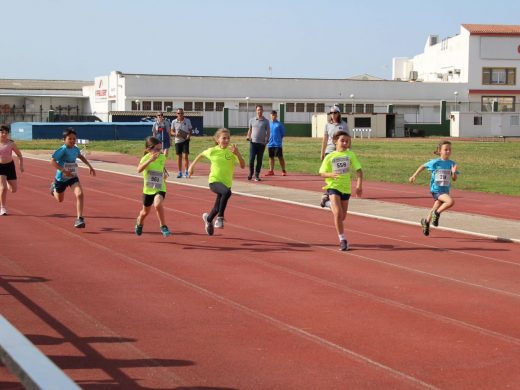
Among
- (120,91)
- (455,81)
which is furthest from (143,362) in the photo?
(455,81)

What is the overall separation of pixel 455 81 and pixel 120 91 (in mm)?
30305

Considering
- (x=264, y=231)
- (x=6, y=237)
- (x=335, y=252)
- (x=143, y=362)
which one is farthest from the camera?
(x=264, y=231)

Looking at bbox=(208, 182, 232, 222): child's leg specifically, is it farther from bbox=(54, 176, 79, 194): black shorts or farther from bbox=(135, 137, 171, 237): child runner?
bbox=(54, 176, 79, 194): black shorts

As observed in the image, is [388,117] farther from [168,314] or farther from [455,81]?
[168,314]

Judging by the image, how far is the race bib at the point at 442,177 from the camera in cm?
1406

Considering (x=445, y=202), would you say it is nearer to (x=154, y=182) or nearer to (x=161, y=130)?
(x=154, y=182)

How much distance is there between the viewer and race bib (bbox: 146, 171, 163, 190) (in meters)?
13.1

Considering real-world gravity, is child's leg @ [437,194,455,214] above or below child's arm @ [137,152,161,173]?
below

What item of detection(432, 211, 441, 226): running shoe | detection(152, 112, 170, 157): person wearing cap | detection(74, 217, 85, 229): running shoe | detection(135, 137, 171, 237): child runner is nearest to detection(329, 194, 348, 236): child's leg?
detection(432, 211, 441, 226): running shoe

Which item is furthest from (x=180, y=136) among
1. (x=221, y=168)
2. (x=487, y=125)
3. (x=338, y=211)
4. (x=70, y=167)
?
(x=487, y=125)

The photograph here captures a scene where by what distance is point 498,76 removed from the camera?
84000 millimetres

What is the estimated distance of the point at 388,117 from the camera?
7425cm

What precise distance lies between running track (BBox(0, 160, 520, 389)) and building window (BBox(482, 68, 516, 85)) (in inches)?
2845

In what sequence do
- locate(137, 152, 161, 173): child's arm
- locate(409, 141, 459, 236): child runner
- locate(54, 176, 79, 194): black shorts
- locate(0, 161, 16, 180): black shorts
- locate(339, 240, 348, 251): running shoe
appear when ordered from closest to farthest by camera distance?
locate(339, 240, 348, 251): running shoe
locate(137, 152, 161, 173): child's arm
locate(409, 141, 459, 236): child runner
locate(54, 176, 79, 194): black shorts
locate(0, 161, 16, 180): black shorts
